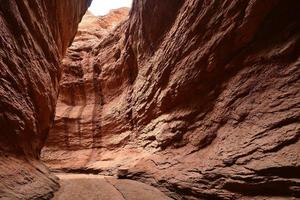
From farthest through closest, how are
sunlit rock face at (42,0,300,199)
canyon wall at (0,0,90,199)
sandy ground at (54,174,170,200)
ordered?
sandy ground at (54,174,170,200)
sunlit rock face at (42,0,300,199)
canyon wall at (0,0,90,199)

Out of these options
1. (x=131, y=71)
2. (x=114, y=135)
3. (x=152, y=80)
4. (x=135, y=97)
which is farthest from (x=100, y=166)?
(x=131, y=71)

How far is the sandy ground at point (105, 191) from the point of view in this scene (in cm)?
547

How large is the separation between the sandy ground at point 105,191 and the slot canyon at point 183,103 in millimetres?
42

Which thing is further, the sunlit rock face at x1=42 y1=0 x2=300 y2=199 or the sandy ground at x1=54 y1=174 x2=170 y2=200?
the sandy ground at x1=54 y1=174 x2=170 y2=200

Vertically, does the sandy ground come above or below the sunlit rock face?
below

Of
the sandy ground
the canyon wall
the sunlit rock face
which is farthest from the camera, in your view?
the sandy ground

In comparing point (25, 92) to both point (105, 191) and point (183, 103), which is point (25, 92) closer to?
point (105, 191)

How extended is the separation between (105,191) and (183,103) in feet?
10.8

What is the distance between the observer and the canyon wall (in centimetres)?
466

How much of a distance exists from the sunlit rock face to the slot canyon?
0.08ft

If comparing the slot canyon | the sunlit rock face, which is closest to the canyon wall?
the slot canyon

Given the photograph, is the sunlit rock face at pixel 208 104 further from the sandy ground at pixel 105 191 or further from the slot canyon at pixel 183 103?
the sandy ground at pixel 105 191

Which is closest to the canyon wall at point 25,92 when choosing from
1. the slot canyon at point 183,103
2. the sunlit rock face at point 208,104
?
the slot canyon at point 183,103

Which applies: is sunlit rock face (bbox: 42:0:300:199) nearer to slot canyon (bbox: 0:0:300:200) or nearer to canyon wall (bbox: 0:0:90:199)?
slot canyon (bbox: 0:0:300:200)
